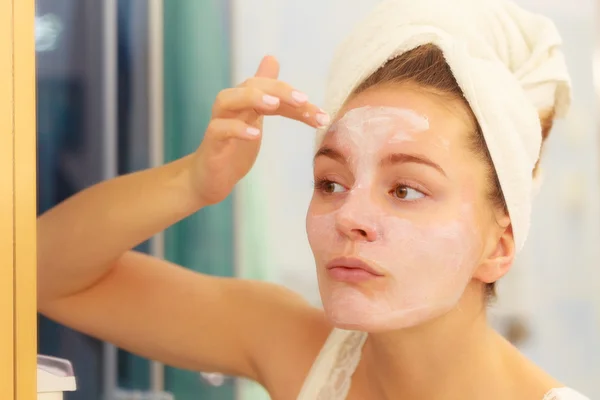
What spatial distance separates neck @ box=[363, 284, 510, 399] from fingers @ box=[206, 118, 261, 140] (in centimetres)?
29

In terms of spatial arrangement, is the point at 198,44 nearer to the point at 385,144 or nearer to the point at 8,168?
the point at 385,144

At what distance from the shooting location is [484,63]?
0.82 meters

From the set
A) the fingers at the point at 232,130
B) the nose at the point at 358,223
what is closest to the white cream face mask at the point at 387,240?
the nose at the point at 358,223

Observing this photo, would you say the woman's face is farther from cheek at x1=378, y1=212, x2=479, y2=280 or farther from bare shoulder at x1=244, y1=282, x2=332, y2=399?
bare shoulder at x1=244, y1=282, x2=332, y2=399

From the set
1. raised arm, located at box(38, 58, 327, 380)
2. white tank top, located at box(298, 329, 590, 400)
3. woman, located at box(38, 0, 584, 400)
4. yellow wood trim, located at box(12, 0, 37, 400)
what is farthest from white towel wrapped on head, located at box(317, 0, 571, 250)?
yellow wood trim, located at box(12, 0, 37, 400)

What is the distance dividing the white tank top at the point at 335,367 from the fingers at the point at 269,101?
317 millimetres

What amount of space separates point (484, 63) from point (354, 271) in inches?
11.0

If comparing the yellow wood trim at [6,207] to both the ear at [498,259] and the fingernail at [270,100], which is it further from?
the ear at [498,259]

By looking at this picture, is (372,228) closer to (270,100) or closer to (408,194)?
(408,194)

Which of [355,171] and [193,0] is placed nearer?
[355,171]

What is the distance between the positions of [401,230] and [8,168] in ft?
1.31

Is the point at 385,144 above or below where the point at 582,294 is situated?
above

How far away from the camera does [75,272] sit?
91 cm

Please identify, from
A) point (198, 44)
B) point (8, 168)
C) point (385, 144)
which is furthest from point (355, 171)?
point (198, 44)
